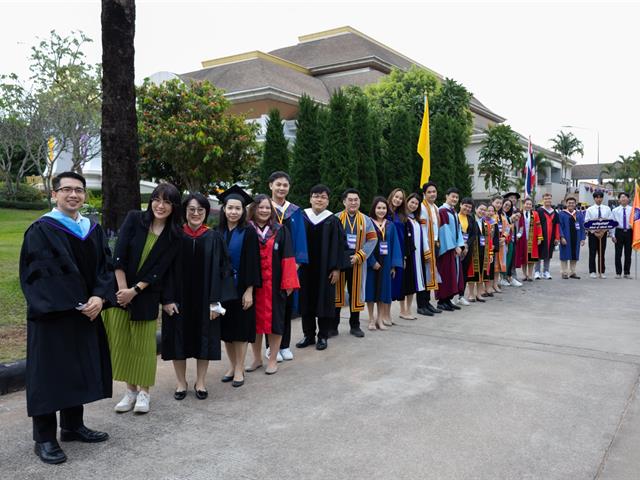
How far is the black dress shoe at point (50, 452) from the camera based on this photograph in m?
3.41

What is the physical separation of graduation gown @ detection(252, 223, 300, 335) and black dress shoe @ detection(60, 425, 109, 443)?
6.09 ft

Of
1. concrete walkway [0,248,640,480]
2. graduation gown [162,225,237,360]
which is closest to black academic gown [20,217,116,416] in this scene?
concrete walkway [0,248,640,480]

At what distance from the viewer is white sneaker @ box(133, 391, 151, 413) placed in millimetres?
4217

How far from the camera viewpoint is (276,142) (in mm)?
15062

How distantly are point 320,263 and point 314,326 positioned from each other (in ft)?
2.55

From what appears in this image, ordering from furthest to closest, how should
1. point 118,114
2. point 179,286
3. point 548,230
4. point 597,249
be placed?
point 597,249, point 548,230, point 118,114, point 179,286

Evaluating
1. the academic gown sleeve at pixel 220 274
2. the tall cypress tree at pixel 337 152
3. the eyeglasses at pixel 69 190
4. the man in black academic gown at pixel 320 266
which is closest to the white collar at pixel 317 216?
the man in black academic gown at pixel 320 266

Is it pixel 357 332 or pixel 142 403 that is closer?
pixel 142 403

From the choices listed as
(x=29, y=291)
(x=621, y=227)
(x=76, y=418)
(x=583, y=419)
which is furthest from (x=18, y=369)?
(x=621, y=227)

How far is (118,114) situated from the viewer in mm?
7512

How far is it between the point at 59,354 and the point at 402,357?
11.5ft

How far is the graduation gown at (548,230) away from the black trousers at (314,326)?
25.0ft

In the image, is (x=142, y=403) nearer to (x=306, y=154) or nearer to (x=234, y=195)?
(x=234, y=195)

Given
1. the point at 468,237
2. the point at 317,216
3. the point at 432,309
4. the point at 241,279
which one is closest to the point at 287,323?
the point at 241,279
